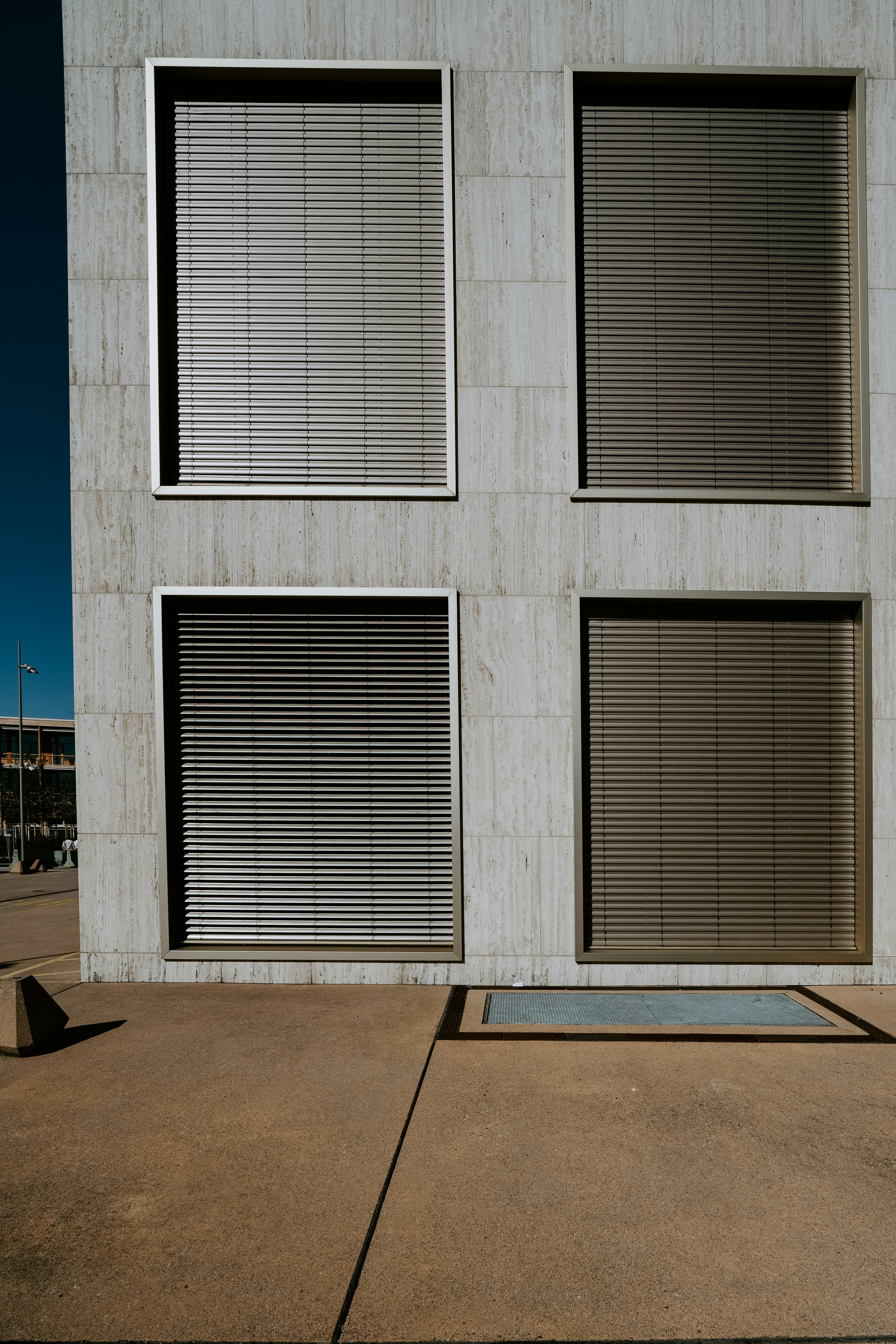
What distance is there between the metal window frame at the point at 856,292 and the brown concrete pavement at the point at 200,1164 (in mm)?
5886

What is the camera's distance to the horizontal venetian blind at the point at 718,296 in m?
7.82

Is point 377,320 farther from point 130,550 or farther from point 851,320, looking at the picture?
point 851,320

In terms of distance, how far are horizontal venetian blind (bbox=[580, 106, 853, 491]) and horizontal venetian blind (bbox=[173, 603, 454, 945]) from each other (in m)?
3.39

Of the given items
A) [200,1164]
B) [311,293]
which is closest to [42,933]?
[200,1164]

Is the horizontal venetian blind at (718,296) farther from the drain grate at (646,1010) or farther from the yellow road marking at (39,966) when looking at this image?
the yellow road marking at (39,966)

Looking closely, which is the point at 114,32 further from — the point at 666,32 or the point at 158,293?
the point at 666,32

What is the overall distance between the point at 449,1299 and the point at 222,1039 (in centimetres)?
360

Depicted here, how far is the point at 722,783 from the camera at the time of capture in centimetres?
767

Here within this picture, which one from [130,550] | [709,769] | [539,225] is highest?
[539,225]

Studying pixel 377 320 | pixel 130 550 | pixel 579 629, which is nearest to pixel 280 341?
pixel 377 320

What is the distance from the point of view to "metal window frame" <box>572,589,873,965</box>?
7.47m

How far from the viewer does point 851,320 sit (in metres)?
7.86

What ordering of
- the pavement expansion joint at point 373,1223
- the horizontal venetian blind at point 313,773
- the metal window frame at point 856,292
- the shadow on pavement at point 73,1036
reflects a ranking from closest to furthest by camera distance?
the pavement expansion joint at point 373,1223, the shadow on pavement at point 73,1036, the metal window frame at point 856,292, the horizontal venetian blind at point 313,773

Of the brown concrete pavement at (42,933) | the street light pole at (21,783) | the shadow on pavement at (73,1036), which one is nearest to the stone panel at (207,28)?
the shadow on pavement at (73,1036)
